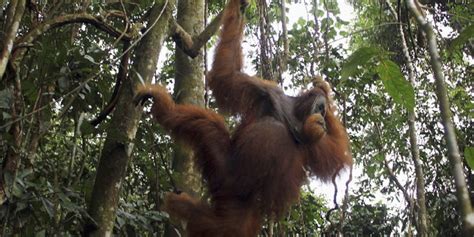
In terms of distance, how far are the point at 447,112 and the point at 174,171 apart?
2038 millimetres

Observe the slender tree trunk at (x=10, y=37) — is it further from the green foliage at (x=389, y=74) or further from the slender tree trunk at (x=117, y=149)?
the green foliage at (x=389, y=74)

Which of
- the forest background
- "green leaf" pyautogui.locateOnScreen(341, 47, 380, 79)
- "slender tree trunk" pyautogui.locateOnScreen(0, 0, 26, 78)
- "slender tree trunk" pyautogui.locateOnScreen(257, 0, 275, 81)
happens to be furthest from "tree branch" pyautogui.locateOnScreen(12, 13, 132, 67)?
"green leaf" pyautogui.locateOnScreen(341, 47, 380, 79)

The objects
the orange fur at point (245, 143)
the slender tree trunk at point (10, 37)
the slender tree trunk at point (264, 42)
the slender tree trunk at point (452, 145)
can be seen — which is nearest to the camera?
the slender tree trunk at point (452, 145)

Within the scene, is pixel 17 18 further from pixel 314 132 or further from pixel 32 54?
pixel 314 132

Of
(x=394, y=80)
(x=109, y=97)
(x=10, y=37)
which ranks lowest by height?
(x=394, y=80)

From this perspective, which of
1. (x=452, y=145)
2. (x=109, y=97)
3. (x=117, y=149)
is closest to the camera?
(x=452, y=145)

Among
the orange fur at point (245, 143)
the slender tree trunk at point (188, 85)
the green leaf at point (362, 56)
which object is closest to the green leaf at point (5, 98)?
the orange fur at point (245, 143)

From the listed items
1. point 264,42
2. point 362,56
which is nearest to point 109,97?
point 264,42

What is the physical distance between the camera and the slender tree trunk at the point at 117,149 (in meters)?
2.12

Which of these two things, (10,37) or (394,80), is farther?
(10,37)

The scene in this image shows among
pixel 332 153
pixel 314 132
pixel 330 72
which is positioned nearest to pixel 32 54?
pixel 314 132

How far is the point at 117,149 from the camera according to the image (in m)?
2.23

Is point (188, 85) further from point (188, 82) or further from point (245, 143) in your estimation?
point (245, 143)

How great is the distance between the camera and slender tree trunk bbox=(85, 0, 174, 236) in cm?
212
